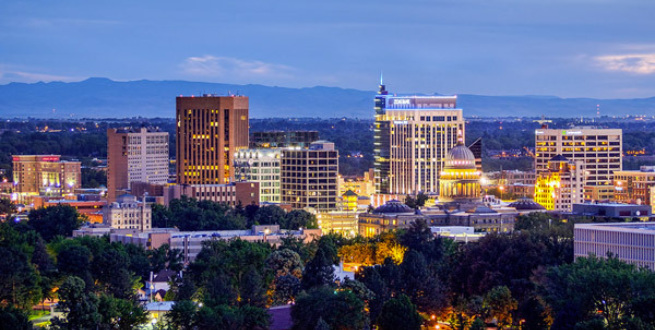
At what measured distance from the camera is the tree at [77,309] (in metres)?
105

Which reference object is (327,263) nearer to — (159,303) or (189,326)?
(159,303)

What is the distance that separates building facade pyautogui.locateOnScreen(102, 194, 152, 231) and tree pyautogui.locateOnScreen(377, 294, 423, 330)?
74.6m

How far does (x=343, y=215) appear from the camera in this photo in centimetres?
19738

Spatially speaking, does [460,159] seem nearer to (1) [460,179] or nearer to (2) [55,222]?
(1) [460,179]

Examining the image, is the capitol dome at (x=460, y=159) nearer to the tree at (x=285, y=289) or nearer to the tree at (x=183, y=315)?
the tree at (x=285, y=289)

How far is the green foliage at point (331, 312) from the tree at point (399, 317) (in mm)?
1268

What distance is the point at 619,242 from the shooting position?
5039 inches

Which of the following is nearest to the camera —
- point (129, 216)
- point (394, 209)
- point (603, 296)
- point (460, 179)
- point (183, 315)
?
point (603, 296)

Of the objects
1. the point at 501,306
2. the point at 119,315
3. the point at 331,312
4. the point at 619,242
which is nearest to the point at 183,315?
the point at 119,315

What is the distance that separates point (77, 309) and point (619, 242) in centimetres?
4175

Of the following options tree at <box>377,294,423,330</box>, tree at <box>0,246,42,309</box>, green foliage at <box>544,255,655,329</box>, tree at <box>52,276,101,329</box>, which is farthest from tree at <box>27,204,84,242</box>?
green foliage at <box>544,255,655,329</box>

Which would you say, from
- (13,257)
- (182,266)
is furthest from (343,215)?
(13,257)

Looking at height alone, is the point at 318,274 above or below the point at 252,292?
above

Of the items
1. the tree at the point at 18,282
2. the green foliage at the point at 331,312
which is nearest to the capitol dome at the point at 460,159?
the tree at the point at 18,282
